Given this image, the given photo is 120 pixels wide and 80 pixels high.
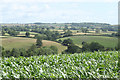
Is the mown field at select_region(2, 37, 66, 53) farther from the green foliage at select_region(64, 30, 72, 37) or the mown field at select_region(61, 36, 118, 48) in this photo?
the green foliage at select_region(64, 30, 72, 37)

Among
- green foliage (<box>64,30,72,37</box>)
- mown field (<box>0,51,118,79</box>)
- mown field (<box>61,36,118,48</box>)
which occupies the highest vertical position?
green foliage (<box>64,30,72,37</box>)

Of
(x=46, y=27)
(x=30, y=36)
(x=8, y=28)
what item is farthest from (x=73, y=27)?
(x=8, y=28)

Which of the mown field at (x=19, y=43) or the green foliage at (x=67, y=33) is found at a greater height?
the green foliage at (x=67, y=33)

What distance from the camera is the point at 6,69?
353 centimetres

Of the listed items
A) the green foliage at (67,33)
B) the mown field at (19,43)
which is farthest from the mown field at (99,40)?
the mown field at (19,43)

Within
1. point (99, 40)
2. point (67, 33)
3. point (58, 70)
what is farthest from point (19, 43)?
point (58, 70)

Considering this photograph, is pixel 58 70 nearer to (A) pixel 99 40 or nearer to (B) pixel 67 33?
(A) pixel 99 40

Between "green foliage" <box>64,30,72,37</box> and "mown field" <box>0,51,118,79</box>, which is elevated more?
"green foliage" <box>64,30,72,37</box>

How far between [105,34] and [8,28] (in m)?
10.7

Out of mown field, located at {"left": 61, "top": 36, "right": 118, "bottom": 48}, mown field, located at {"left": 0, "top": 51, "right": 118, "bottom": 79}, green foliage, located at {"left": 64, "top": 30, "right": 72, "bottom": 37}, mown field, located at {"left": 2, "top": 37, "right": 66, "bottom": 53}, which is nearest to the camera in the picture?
mown field, located at {"left": 0, "top": 51, "right": 118, "bottom": 79}

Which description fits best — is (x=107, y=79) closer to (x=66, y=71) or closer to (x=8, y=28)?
(x=66, y=71)

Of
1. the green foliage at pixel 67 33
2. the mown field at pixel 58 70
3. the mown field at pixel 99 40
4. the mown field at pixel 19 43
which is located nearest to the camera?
the mown field at pixel 58 70

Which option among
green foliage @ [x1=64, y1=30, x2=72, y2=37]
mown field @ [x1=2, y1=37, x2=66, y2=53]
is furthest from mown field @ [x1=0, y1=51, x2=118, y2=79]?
green foliage @ [x1=64, y1=30, x2=72, y2=37]

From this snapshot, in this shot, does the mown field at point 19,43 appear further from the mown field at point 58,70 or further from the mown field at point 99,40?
the mown field at point 58,70
